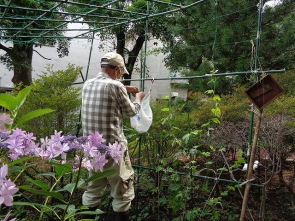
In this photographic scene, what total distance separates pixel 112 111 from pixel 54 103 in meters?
1.51

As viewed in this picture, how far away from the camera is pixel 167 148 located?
9.41ft

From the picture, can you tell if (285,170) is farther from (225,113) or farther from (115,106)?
(115,106)

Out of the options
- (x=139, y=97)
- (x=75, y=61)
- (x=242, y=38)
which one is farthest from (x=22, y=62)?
(x=139, y=97)

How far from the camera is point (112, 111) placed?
2.07 meters

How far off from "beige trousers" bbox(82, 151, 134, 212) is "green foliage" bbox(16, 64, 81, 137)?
4.34 ft

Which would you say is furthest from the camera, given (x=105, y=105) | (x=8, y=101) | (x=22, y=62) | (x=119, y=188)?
(x=22, y=62)

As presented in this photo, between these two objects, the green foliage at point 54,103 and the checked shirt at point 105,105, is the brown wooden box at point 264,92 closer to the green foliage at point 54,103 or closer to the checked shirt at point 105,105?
the checked shirt at point 105,105

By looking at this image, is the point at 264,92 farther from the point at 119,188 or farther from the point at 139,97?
the point at 119,188

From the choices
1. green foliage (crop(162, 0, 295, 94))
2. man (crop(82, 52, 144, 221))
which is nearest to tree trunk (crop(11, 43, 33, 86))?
green foliage (crop(162, 0, 295, 94))

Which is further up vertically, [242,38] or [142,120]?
[242,38]

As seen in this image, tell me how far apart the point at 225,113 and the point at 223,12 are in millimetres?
1819

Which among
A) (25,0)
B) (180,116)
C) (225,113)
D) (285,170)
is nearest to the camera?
(180,116)

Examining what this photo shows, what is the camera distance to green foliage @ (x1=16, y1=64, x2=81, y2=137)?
3.35 metres

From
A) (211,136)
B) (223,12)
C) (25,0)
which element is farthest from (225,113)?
(25,0)
